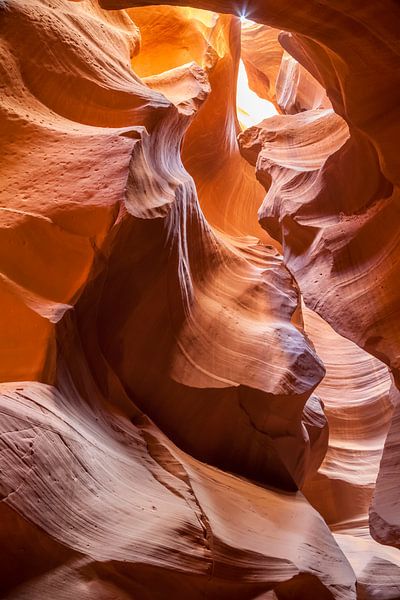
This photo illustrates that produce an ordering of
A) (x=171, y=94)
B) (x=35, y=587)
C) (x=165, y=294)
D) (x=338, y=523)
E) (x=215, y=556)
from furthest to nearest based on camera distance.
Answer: (x=338, y=523) → (x=171, y=94) → (x=165, y=294) → (x=215, y=556) → (x=35, y=587)

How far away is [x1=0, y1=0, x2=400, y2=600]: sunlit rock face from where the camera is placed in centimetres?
317

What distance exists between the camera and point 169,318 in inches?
197

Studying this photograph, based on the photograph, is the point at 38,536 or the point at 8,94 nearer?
the point at 38,536

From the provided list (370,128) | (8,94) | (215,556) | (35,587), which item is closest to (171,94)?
(8,94)

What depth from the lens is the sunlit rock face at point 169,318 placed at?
3174 millimetres

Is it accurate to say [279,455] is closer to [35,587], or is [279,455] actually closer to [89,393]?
[89,393]

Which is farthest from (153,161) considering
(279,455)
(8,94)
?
(279,455)

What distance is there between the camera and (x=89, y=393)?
4027 millimetres

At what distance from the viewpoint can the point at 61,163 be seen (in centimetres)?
426

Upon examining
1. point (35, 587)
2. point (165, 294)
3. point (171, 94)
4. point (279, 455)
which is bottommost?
point (279, 455)

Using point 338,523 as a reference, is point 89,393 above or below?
above

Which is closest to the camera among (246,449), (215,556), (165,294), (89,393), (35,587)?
(35,587)

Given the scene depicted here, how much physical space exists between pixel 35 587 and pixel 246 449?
2.78 meters

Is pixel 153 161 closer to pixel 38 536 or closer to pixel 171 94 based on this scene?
pixel 171 94
